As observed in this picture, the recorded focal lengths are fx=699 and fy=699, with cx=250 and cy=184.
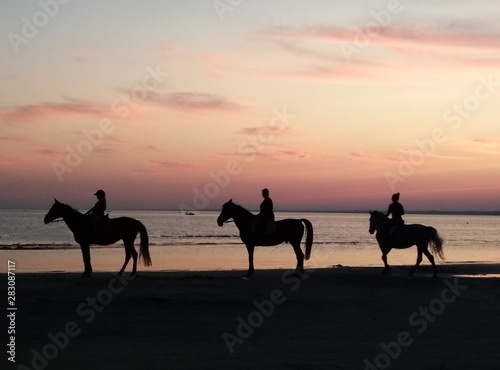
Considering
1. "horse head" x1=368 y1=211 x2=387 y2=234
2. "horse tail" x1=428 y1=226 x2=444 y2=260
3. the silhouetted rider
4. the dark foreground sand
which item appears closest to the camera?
the dark foreground sand

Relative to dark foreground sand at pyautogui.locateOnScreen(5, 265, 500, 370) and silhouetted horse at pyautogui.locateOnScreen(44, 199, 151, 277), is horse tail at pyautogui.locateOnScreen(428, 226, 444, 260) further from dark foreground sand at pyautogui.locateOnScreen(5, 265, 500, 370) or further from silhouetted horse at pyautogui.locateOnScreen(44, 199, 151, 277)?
silhouetted horse at pyautogui.locateOnScreen(44, 199, 151, 277)

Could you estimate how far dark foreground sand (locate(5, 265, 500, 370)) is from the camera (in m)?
8.69

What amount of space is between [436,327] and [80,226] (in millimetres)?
9910

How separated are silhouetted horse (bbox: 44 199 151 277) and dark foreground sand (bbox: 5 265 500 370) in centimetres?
122

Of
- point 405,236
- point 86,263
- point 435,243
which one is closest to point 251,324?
point 86,263

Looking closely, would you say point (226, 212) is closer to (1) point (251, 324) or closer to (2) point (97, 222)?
(2) point (97, 222)

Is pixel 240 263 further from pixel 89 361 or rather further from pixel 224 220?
pixel 89 361

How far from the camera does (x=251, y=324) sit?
1118cm

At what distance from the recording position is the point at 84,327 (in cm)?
1046

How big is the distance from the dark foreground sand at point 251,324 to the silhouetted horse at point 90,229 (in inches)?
47.9

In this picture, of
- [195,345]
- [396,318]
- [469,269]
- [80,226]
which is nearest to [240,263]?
[469,269]

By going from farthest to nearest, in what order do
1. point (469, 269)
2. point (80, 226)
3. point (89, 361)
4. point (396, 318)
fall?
point (469, 269) → point (80, 226) → point (396, 318) → point (89, 361)

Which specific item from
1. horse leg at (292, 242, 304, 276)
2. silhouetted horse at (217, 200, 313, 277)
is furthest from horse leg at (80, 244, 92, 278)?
horse leg at (292, 242, 304, 276)

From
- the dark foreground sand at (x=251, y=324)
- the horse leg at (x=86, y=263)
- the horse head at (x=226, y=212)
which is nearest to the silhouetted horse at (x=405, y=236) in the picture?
the dark foreground sand at (x=251, y=324)
